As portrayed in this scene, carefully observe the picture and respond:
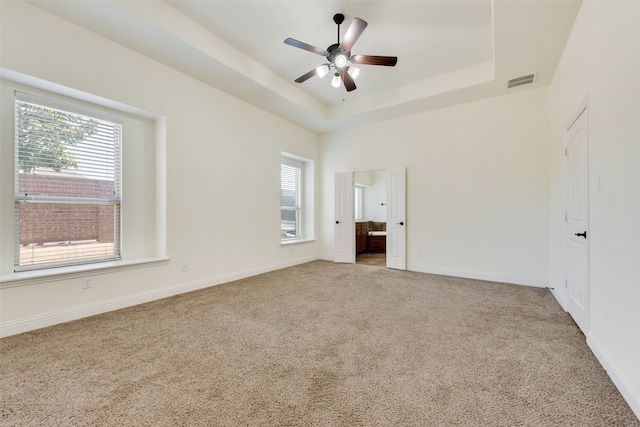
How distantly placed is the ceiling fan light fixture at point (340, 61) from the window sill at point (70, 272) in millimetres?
3268

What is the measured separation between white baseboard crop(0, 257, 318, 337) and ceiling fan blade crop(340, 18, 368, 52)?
Result: 357 cm

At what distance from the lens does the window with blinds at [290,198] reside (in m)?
5.79

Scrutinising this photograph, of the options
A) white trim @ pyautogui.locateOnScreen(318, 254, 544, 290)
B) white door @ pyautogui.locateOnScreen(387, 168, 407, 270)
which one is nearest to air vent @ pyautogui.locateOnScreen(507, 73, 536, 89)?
white door @ pyautogui.locateOnScreen(387, 168, 407, 270)

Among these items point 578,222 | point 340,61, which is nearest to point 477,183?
point 578,222

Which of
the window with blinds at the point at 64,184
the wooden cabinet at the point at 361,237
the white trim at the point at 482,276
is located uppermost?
the window with blinds at the point at 64,184

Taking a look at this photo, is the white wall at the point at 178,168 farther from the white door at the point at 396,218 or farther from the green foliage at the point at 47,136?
the white door at the point at 396,218

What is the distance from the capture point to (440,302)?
3.30m

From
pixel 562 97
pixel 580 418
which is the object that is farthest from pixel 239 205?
pixel 562 97

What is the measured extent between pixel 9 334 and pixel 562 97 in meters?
6.26

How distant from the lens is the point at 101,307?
2900 millimetres

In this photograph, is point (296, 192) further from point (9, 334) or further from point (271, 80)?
point (9, 334)

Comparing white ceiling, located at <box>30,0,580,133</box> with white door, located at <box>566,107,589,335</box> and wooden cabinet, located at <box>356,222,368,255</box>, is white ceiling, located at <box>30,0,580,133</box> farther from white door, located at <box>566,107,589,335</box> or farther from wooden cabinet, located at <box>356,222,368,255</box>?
wooden cabinet, located at <box>356,222,368,255</box>

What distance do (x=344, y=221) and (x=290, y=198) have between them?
1.32 meters

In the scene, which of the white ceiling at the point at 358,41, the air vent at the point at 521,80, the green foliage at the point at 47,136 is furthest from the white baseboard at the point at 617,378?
the green foliage at the point at 47,136
